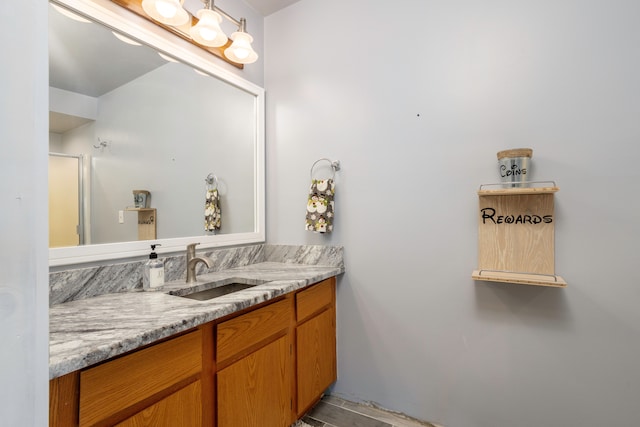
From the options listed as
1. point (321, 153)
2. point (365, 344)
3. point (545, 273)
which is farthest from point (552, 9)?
point (365, 344)

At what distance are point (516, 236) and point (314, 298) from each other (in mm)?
1079

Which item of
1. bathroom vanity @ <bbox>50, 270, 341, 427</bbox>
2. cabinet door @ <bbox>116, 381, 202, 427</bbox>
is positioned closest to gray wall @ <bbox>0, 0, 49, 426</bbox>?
bathroom vanity @ <bbox>50, 270, 341, 427</bbox>

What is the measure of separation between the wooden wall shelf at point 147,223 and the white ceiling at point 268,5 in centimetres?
159

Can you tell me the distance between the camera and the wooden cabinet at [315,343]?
1630mm

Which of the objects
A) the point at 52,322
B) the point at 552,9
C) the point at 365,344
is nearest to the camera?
the point at 52,322

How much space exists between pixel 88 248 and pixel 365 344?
5.04 ft

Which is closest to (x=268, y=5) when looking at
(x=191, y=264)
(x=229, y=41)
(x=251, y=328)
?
(x=229, y=41)

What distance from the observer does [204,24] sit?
62.6 inches

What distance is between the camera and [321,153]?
2.04 meters

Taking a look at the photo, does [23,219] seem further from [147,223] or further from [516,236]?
[516,236]

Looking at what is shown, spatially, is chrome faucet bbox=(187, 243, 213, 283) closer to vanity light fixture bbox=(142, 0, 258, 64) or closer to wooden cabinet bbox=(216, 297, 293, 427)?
wooden cabinet bbox=(216, 297, 293, 427)

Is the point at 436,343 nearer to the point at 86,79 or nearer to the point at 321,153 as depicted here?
the point at 321,153

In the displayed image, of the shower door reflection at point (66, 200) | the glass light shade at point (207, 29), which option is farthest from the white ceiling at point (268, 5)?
the shower door reflection at point (66, 200)

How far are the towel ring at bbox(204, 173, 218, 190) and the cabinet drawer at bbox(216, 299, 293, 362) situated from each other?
918mm
